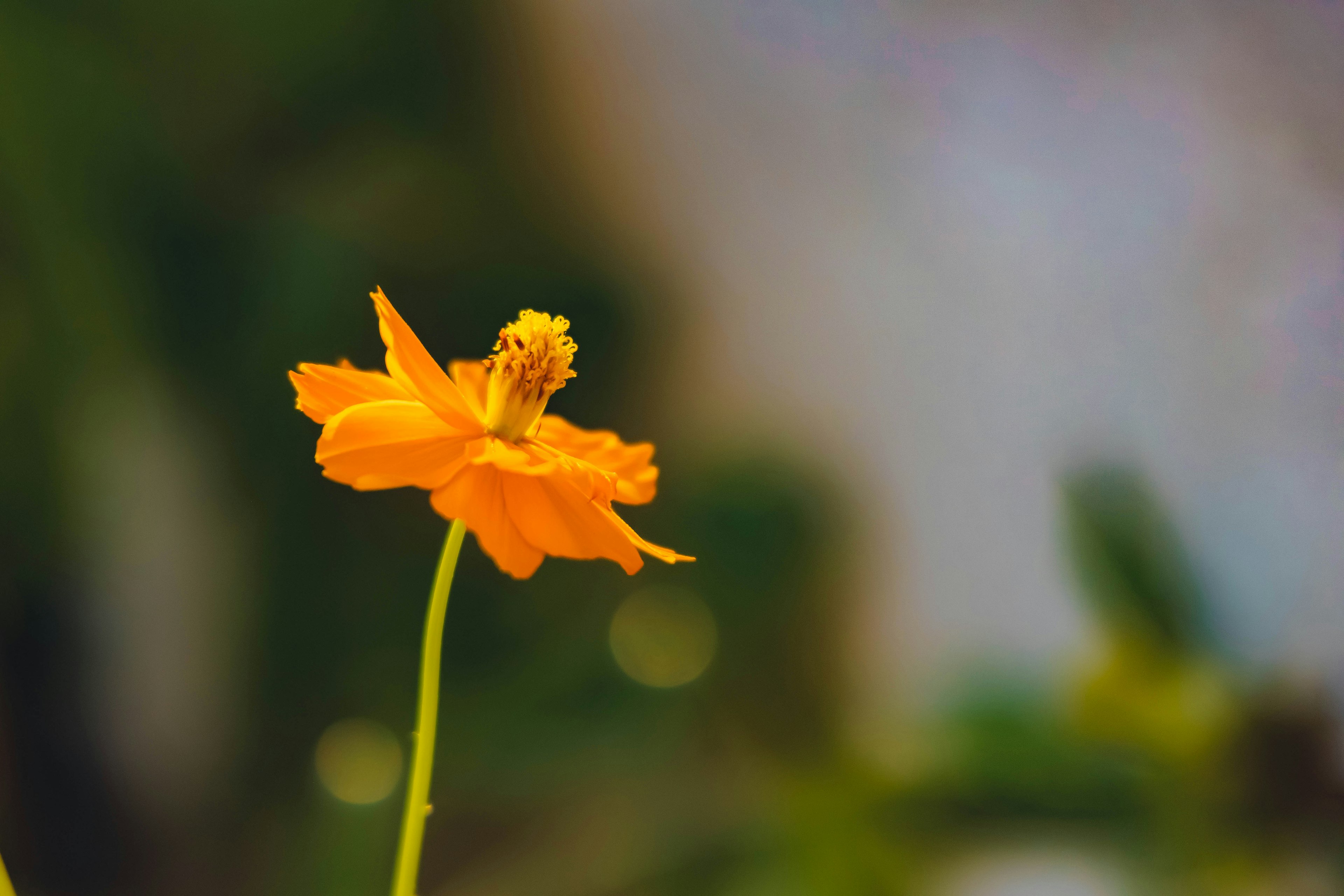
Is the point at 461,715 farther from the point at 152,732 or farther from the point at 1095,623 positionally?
the point at 1095,623

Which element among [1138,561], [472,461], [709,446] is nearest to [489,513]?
[472,461]

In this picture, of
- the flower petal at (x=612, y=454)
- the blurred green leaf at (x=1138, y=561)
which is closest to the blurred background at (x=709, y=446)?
the blurred green leaf at (x=1138, y=561)

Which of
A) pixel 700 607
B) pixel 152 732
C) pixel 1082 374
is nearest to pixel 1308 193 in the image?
pixel 1082 374

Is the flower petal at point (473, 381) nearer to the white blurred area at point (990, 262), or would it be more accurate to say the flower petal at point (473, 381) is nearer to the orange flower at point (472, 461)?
the orange flower at point (472, 461)

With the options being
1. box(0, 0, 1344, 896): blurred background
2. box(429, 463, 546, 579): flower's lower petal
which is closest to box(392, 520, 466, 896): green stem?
box(429, 463, 546, 579): flower's lower petal

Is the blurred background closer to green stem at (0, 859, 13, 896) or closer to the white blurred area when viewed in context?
the white blurred area
